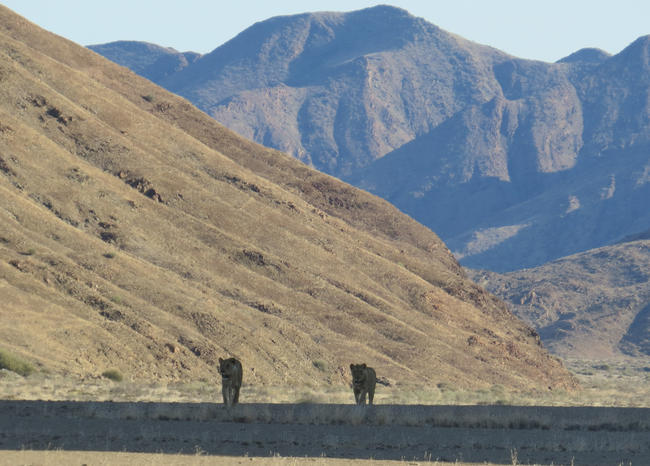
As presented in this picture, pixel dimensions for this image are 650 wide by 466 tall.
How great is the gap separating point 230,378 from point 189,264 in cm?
3582

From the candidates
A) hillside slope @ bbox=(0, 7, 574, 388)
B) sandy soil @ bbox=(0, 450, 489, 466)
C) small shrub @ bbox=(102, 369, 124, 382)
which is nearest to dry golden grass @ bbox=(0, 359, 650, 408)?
small shrub @ bbox=(102, 369, 124, 382)

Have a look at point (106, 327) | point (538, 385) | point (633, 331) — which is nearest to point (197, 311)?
point (106, 327)

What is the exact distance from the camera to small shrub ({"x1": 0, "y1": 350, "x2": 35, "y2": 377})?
41.2 m

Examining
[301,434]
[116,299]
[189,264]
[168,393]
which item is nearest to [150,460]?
[301,434]

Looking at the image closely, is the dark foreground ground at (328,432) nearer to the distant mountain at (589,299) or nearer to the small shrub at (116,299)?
the small shrub at (116,299)

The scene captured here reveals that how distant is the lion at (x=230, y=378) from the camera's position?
1030 inches

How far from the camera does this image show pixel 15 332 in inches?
1789

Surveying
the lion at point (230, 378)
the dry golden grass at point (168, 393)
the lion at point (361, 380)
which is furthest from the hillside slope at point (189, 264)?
the lion at point (230, 378)

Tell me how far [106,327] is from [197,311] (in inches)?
274

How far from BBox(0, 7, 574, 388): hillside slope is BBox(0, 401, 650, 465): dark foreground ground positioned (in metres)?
18.7

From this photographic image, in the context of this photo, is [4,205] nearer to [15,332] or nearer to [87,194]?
[87,194]

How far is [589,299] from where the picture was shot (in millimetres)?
147375

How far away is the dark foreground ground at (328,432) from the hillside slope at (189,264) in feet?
61.5

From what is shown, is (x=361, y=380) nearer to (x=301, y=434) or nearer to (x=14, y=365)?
(x=301, y=434)
